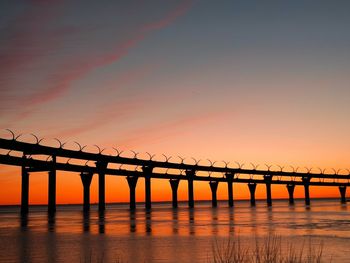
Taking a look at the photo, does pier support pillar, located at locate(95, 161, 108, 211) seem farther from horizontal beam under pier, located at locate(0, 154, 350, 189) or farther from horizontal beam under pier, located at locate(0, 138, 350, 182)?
horizontal beam under pier, located at locate(0, 154, 350, 189)

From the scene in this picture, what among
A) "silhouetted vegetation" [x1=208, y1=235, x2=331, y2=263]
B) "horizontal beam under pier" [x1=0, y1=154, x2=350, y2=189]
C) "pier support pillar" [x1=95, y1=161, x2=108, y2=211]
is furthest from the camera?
"pier support pillar" [x1=95, y1=161, x2=108, y2=211]

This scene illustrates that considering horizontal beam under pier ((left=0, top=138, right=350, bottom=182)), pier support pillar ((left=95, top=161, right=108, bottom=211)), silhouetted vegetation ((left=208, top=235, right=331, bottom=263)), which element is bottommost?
silhouetted vegetation ((left=208, top=235, right=331, bottom=263))

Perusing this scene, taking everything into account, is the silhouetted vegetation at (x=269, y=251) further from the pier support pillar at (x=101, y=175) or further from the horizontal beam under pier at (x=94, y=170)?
the pier support pillar at (x=101, y=175)

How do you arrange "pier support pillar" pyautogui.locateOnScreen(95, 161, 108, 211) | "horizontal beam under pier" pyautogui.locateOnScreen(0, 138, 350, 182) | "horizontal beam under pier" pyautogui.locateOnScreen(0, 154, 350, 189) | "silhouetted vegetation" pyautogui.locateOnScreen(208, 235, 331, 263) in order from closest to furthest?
"silhouetted vegetation" pyautogui.locateOnScreen(208, 235, 331, 263), "horizontal beam under pier" pyautogui.locateOnScreen(0, 138, 350, 182), "horizontal beam under pier" pyautogui.locateOnScreen(0, 154, 350, 189), "pier support pillar" pyautogui.locateOnScreen(95, 161, 108, 211)

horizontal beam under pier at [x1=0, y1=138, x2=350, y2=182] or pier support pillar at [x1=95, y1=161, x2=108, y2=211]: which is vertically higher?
horizontal beam under pier at [x1=0, y1=138, x2=350, y2=182]

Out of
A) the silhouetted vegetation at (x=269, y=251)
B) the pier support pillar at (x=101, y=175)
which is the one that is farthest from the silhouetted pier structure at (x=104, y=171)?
the silhouetted vegetation at (x=269, y=251)

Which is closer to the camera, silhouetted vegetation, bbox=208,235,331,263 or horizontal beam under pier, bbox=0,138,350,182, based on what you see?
silhouetted vegetation, bbox=208,235,331,263

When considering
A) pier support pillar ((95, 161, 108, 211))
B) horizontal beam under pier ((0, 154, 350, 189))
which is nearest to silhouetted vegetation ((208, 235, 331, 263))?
horizontal beam under pier ((0, 154, 350, 189))

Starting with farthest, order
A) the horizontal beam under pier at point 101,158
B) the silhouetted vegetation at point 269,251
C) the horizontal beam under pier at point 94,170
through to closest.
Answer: the horizontal beam under pier at point 94,170 → the horizontal beam under pier at point 101,158 → the silhouetted vegetation at point 269,251

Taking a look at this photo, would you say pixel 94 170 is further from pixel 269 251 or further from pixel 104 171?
pixel 269 251

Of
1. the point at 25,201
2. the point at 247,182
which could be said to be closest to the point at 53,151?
the point at 25,201

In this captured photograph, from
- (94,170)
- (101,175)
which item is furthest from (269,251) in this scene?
(94,170)

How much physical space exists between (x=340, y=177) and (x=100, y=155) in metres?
109

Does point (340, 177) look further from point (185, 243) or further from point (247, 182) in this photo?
point (185, 243)
